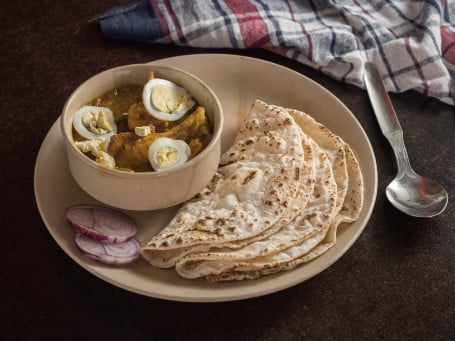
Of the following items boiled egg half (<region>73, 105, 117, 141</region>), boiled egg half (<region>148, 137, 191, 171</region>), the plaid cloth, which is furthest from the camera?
the plaid cloth

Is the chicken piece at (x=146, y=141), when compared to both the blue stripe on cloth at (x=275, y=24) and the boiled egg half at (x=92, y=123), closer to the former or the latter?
the boiled egg half at (x=92, y=123)

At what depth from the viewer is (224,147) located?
2846 mm

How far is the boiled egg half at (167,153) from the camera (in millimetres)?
2475

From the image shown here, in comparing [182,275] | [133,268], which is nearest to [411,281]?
[182,275]

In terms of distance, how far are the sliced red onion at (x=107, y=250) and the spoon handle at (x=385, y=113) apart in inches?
50.5

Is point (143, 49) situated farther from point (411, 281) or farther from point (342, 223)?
point (411, 281)

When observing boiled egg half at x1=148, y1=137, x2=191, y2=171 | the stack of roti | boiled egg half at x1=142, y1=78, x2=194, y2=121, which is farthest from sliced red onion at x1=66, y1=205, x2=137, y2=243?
boiled egg half at x1=142, y1=78, x2=194, y2=121

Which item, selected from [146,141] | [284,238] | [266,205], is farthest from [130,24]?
[284,238]

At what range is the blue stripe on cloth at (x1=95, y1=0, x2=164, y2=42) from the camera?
3.36m

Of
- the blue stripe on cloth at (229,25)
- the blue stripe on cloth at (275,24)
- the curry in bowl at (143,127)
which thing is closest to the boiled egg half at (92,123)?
the curry in bowl at (143,127)

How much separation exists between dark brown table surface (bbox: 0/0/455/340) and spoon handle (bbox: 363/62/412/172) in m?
0.07

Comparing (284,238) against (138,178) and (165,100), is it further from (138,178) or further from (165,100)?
(165,100)

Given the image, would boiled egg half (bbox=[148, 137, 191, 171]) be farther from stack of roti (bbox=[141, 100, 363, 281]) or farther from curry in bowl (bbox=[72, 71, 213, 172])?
stack of roti (bbox=[141, 100, 363, 281])

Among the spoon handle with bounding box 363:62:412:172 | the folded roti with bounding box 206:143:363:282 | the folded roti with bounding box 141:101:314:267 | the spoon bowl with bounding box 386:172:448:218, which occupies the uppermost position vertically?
the folded roti with bounding box 141:101:314:267
